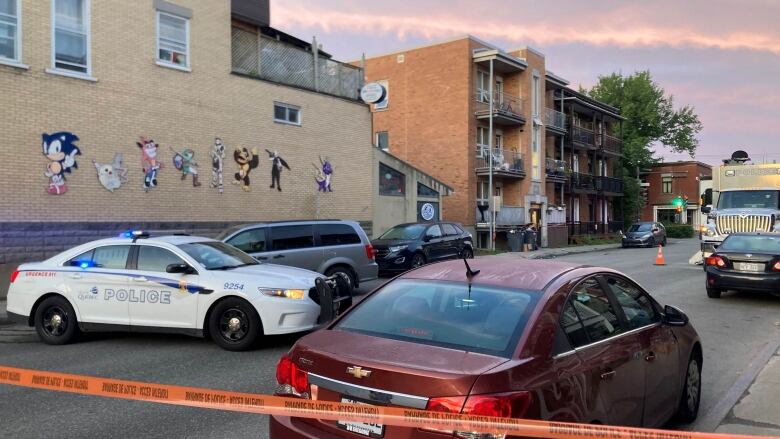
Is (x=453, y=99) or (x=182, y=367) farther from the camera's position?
(x=453, y=99)

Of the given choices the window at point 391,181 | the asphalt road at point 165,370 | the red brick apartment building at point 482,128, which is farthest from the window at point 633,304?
the red brick apartment building at point 482,128

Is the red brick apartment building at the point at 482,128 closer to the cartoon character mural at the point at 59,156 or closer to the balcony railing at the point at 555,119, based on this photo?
the balcony railing at the point at 555,119

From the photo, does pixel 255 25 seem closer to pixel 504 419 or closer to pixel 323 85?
pixel 323 85

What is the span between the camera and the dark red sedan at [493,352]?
9.48 feet

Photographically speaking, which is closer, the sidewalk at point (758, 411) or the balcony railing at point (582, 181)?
the sidewalk at point (758, 411)

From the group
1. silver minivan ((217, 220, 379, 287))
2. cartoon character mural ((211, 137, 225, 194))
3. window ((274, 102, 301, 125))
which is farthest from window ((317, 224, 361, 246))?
window ((274, 102, 301, 125))

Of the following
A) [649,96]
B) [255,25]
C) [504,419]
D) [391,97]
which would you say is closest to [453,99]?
[391,97]

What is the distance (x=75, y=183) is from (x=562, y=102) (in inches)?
1268

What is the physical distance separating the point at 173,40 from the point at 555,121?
27.0m

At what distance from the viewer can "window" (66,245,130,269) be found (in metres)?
7.93

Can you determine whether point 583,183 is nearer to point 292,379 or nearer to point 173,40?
point 173,40

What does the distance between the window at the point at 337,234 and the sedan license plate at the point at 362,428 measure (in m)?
8.87

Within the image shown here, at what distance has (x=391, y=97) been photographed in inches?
1324

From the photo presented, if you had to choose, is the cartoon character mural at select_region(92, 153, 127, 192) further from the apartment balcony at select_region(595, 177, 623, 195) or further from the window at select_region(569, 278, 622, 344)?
the apartment balcony at select_region(595, 177, 623, 195)
